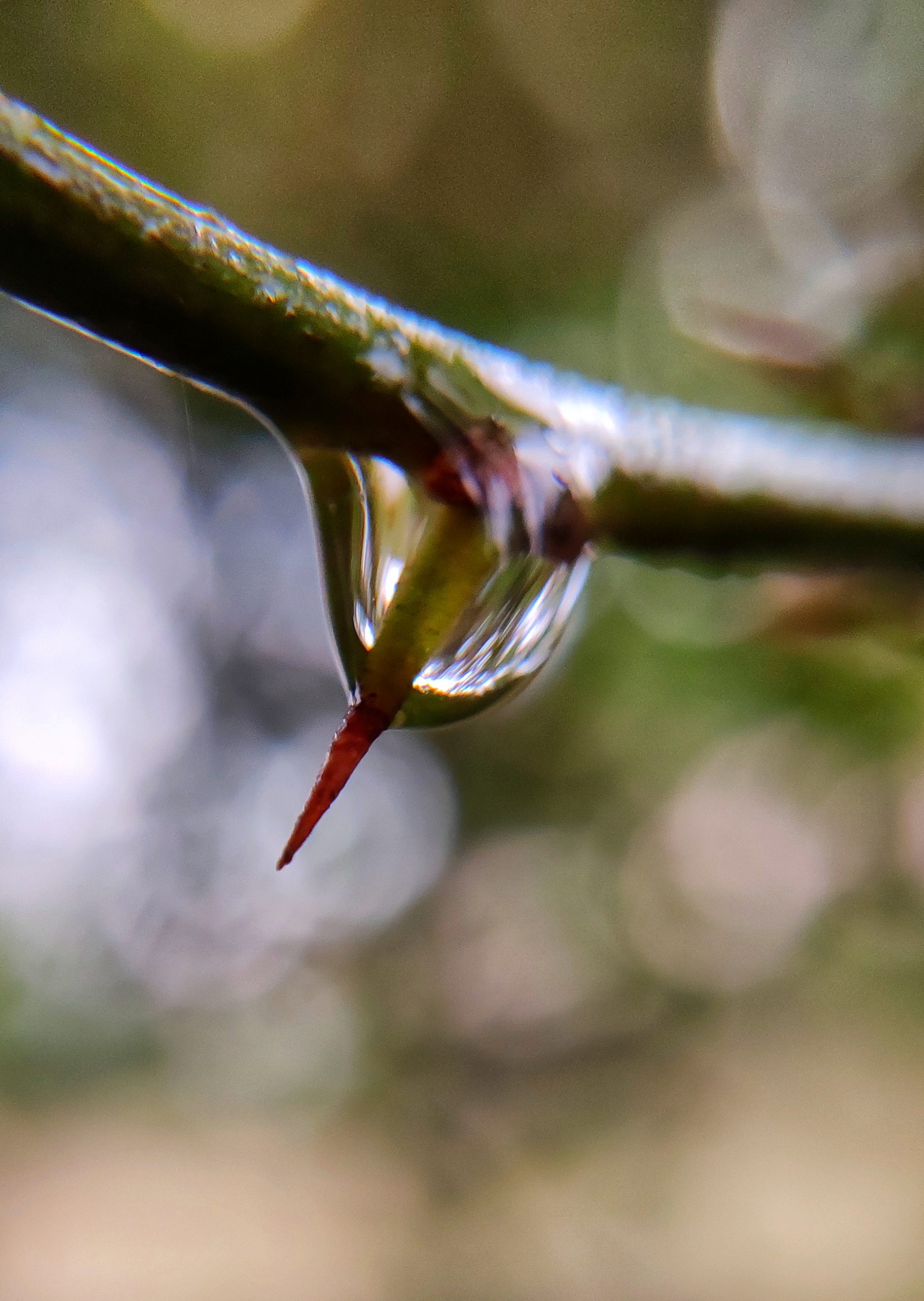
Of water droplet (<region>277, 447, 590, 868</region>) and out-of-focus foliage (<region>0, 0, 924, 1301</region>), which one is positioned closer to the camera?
water droplet (<region>277, 447, 590, 868</region>)

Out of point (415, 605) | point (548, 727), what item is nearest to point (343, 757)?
point (415, 605)

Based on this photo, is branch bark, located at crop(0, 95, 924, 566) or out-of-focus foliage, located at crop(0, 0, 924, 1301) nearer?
branch bark, located at crop(0, 95, 924, 566)

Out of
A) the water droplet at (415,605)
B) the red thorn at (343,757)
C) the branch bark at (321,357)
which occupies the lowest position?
the red thorn at (343,757)

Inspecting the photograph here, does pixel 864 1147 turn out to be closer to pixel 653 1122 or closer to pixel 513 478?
pixel 653 1122

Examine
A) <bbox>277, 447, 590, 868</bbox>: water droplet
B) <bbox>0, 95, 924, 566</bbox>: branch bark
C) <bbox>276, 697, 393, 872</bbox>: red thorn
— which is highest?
<bbox>0, 95, 924, 566</bbox>: branch bark

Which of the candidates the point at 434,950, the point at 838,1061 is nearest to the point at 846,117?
the point at 434,950

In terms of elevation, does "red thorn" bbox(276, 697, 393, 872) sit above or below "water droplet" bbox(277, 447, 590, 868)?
below

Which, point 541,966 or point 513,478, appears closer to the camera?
point 513,478
